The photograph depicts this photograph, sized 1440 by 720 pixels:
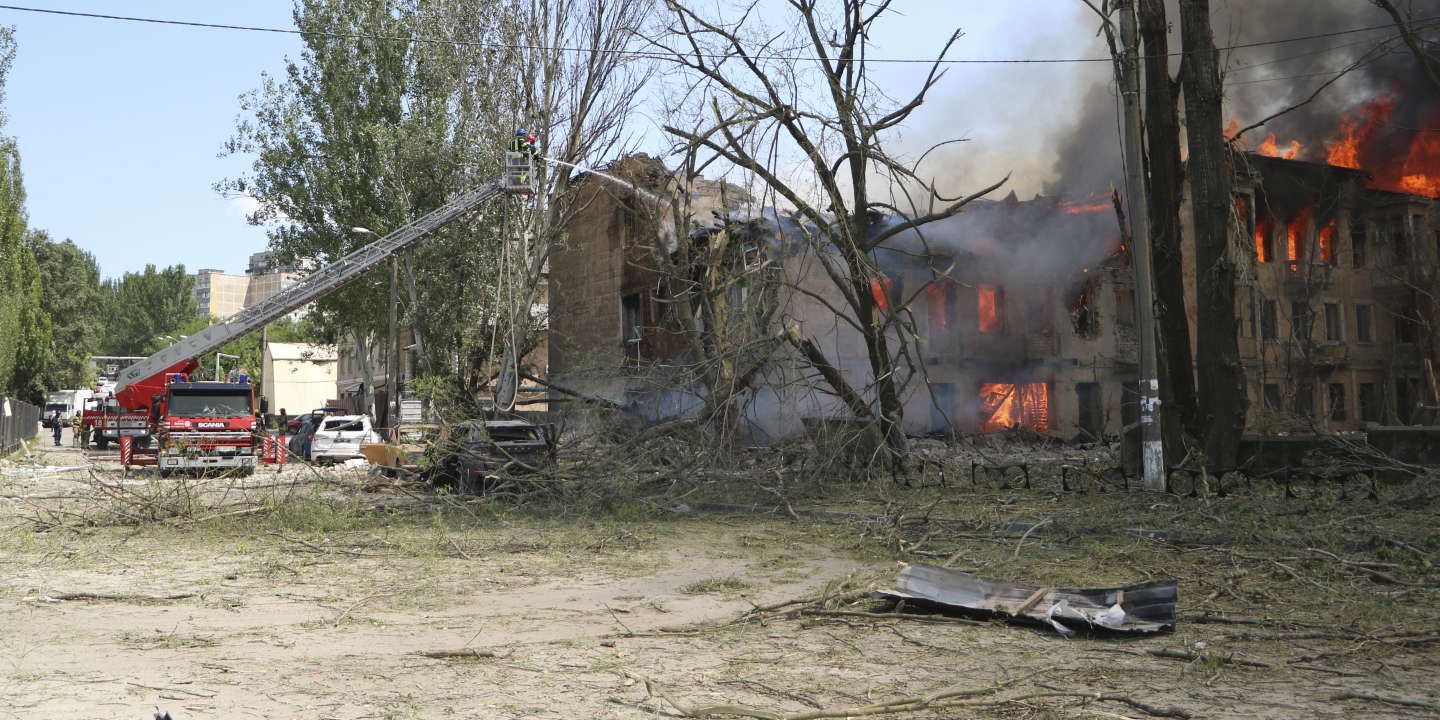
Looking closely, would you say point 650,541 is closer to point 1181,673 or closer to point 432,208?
point 1181,673

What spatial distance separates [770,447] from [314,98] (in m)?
24.1

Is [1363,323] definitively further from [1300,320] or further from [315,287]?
[315,287]

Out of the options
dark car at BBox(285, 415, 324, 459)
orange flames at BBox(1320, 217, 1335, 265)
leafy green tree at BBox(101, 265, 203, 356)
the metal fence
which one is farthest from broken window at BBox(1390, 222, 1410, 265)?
Answer: leafy green tree at BBox(101, 265, 203, 356)

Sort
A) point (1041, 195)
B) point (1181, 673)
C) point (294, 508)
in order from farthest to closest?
point (1041, 195) < point (294, 508) < point (1181, 673)

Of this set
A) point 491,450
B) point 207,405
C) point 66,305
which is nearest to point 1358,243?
point 491,450

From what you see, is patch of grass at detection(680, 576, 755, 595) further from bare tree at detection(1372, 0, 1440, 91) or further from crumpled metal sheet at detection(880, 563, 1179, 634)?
bare tree at detection(1372, 0, 1440, 91)

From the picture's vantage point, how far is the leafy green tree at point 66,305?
66188mm

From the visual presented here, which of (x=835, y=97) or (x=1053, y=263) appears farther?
(x=1053, y=263)

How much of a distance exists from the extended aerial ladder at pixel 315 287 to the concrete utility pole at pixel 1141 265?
542 inches

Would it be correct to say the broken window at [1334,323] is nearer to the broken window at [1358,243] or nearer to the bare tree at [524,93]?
the broken window at [1358,243]

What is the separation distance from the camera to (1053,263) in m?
31.9

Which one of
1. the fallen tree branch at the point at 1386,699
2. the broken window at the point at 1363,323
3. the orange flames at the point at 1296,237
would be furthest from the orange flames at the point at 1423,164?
the fallen tree branch at the point at 1386,699

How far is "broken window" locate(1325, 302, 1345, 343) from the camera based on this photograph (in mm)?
39906

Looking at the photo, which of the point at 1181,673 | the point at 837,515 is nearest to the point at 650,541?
the point at 837,515
